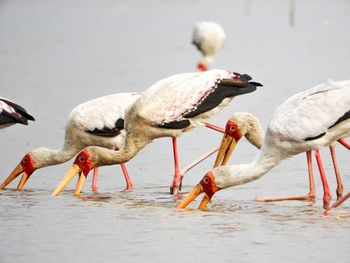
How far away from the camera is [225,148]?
11.2m

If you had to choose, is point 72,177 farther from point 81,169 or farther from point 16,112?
point 16,112

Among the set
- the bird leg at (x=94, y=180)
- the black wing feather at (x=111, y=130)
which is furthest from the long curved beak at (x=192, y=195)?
the black wing feather at (x=111, y=130)

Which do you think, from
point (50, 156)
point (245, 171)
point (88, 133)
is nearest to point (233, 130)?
point (245, 171)

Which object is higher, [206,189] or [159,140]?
[159,140]

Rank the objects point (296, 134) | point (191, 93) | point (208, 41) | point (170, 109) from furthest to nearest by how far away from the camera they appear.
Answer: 1. point (208, 41)
2. point (191, 93)
3. point (170, 109)
4. point (296, 134)

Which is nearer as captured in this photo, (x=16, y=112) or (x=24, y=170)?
(x=24, y=170)

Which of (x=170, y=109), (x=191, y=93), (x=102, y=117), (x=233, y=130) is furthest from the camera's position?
(x=102, y=117)

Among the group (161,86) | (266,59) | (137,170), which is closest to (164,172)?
(137,170)

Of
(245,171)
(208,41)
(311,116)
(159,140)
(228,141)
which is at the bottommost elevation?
(245,171)

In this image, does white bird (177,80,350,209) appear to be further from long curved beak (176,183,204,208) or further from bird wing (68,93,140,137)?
bird wing (68,93,140,137)

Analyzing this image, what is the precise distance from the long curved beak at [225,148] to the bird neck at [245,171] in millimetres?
921

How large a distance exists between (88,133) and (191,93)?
1300 millimetres

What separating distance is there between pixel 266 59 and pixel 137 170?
329 inches

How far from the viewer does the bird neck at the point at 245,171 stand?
1007 cm
